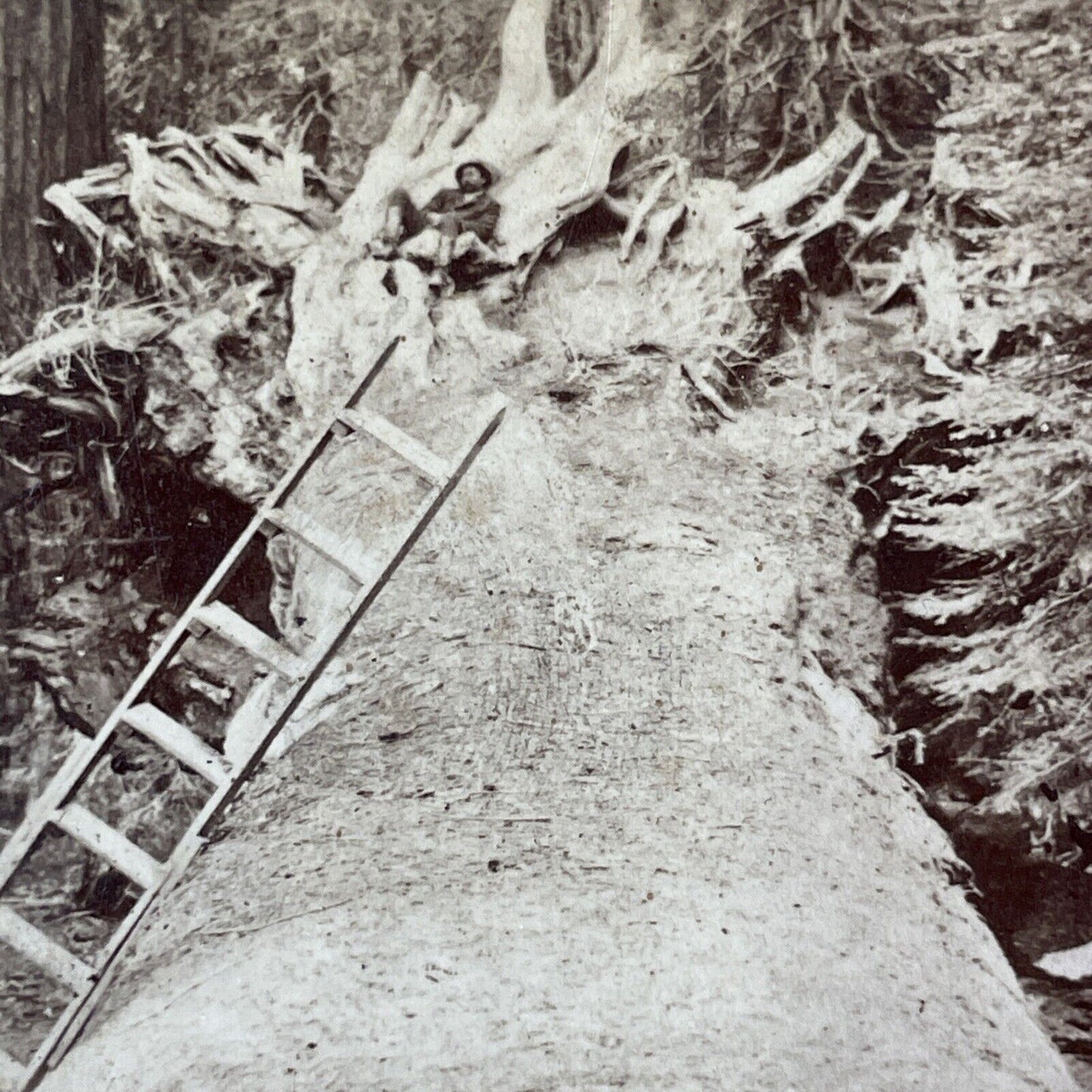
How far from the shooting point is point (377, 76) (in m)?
1.51

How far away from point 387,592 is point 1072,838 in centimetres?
110

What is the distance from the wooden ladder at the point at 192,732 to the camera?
1285 mm

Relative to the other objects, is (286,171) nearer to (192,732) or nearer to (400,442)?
(400,442)

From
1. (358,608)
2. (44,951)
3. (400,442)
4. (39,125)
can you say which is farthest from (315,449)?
(44,951)

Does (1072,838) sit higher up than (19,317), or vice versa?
(1072,838)

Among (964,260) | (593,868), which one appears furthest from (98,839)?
(964,260)

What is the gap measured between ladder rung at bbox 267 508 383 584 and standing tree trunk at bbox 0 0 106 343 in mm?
564

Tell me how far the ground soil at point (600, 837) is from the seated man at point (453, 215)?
0.23 meters

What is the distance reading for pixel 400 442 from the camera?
4.75ft

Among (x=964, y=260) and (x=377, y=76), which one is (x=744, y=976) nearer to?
(x=964, y=260)

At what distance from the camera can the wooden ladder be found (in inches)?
50.6

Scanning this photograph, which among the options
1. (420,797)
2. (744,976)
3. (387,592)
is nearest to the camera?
(744,976)

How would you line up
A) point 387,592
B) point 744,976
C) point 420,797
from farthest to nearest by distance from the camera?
point 387,592, point 420,797, point 744,976

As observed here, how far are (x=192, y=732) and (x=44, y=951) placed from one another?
36 centimetres
